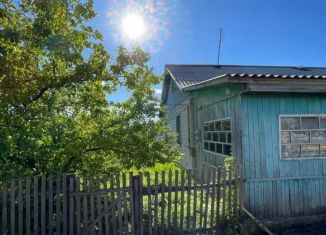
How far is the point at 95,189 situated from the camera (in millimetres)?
5215

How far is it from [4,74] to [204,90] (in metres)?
6.04

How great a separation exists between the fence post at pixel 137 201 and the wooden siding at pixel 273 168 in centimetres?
241

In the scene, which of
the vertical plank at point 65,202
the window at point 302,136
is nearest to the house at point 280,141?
the window at point 302,136

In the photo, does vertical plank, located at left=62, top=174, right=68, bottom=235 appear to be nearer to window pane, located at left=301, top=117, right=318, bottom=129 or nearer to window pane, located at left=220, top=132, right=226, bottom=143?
window pane, located at left=220, top=132, right=226, bottom=143

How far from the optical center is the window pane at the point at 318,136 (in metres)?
6.82

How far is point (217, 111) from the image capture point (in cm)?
826

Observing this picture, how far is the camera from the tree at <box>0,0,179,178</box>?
5.09m

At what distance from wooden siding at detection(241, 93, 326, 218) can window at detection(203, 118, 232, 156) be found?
958mm

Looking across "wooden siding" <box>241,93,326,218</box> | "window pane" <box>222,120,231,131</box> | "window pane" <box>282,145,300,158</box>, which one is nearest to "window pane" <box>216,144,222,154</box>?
"window pane" <box>222,120,231,131</box>

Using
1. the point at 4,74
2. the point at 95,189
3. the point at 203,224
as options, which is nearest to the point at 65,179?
the point at 95,189

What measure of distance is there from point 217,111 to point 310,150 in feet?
8.22

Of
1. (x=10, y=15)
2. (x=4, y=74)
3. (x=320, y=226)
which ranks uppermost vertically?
(x=10, y=15)

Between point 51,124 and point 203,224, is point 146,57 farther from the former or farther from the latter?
point 203,224

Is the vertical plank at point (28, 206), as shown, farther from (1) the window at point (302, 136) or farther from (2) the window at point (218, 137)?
Result: (1) the window at point (302, 136)
